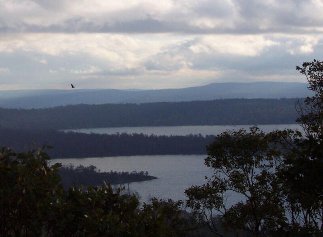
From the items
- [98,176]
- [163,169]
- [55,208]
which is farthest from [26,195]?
[163,169]

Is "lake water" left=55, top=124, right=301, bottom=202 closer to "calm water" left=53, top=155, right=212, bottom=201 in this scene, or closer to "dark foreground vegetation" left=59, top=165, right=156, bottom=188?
"calm water" left=53, top=155, right=212, bottom=201

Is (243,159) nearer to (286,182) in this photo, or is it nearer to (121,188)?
(286,182)

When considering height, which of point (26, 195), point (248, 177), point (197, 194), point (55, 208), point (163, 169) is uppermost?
point (26, 195)

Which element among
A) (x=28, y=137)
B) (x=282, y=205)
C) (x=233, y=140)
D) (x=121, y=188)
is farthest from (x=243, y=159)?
(x=28, y=137)

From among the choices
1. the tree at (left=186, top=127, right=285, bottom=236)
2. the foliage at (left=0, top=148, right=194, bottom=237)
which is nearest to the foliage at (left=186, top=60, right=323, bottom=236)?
the tree at (left=186, top=127, right=285, bottom=236)

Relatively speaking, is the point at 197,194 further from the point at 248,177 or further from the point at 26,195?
the point at 26,195
